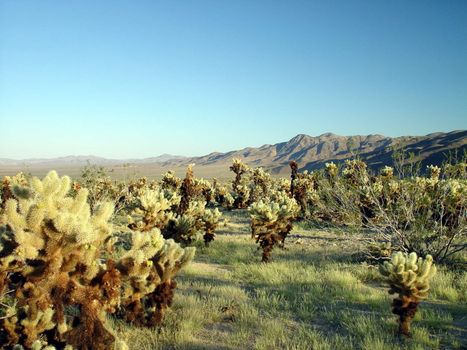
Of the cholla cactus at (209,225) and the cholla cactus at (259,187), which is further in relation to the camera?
the cholla cactus at (259,187)

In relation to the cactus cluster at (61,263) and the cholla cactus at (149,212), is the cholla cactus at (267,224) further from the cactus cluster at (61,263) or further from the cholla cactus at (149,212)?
the cactus cluster at (61,263)

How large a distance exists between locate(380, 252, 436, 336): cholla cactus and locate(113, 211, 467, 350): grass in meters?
0.30

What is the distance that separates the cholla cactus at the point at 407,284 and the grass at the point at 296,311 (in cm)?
30

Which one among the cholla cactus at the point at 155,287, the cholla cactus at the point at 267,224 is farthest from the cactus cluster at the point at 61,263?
the cholla cactus at the point at 267,224

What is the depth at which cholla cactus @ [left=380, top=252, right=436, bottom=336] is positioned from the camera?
5.03 meters

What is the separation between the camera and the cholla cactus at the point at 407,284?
198 inches

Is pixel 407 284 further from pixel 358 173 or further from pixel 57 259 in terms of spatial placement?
pixel 358 173

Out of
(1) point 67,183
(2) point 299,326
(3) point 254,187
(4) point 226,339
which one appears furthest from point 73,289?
(3) point 254,187

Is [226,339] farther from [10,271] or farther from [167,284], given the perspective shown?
[10,271]

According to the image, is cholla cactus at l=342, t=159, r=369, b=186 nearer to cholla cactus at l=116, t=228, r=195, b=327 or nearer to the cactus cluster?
cholla cactus at l=116, t=228, r=195, b=327

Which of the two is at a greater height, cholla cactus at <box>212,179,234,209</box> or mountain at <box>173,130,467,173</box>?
mountain at <box>173,130,467,173</box>

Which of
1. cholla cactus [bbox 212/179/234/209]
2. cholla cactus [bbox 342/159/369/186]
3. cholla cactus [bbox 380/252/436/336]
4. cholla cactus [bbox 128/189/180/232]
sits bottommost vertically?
cholla cactus [bbox 212/179/234/209]

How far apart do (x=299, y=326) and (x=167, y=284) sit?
2105 mm

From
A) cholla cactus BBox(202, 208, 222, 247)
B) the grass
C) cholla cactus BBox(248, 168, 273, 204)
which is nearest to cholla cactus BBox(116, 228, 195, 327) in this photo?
the grass
